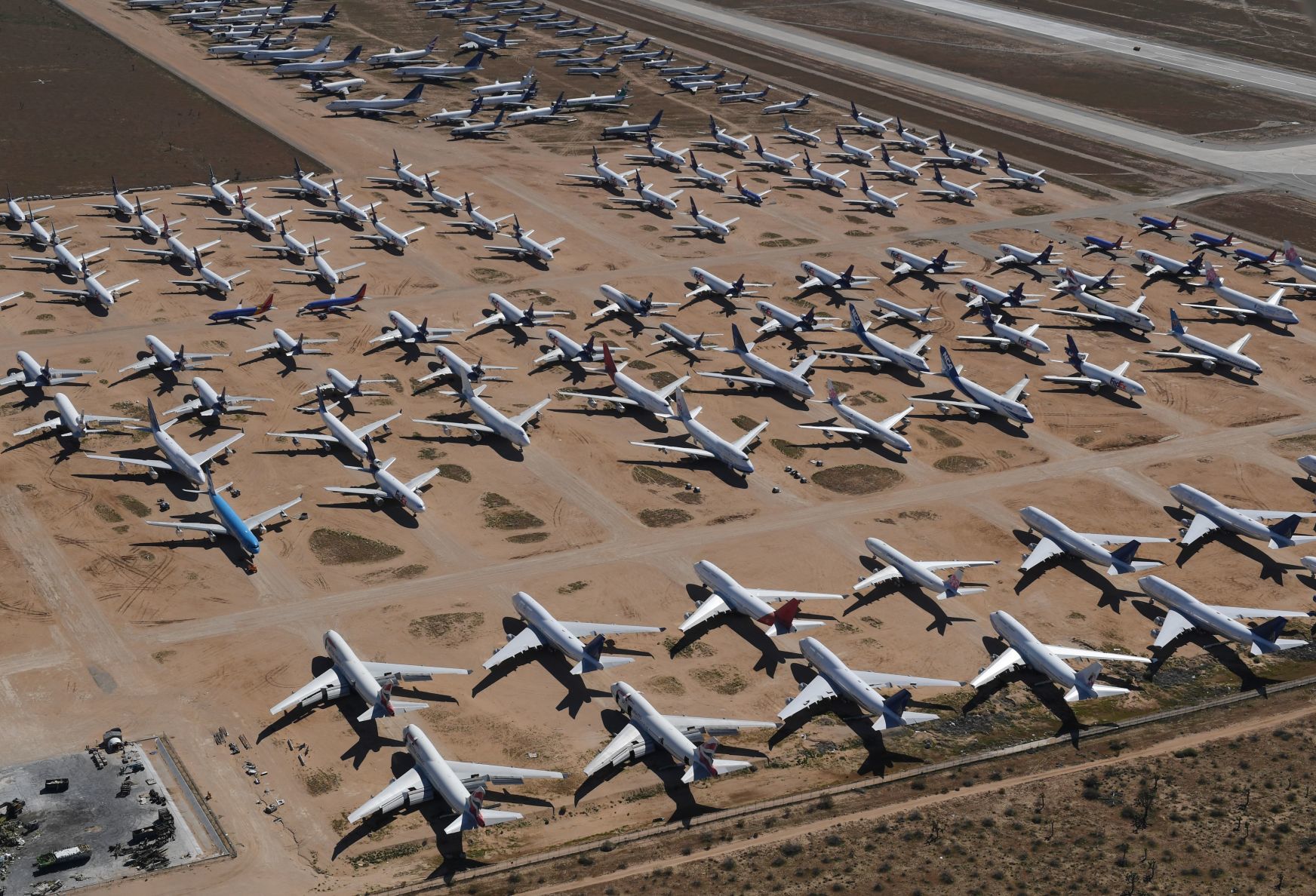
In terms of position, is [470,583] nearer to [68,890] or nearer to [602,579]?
[602,579]

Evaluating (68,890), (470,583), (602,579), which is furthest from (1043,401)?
(68,890)

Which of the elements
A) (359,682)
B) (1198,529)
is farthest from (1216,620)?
(359,682)

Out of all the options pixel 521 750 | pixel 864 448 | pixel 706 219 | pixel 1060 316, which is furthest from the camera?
pixel 706 219

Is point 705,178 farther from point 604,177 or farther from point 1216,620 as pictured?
point 1216,620

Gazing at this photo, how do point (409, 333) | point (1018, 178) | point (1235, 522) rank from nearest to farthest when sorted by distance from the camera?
point (1235, 522) < point (409, 333) < point (1018, 178)

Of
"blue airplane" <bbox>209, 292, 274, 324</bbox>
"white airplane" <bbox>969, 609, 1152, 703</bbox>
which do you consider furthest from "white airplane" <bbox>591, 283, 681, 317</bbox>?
"white airplane" <bbox>969, 609, 1152, 703</bbox>
